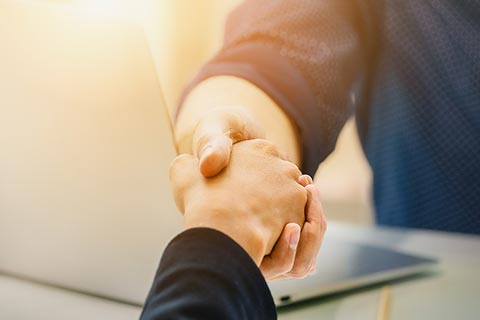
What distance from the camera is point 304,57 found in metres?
0.52

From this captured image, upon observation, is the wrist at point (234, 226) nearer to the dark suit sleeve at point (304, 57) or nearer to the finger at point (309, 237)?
the finger at point (309, 237)

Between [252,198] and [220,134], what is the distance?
5 centimetres

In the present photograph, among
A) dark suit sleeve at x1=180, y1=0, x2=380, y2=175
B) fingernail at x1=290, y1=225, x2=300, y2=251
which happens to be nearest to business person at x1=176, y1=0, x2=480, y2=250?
dark suit sleeve at x1=180, y1=0, x2=380, y2=175

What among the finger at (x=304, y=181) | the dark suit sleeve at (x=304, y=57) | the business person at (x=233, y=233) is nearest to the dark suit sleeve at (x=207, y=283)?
the business person at (x=233, y=233)

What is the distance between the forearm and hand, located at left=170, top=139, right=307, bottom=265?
0.25 ft

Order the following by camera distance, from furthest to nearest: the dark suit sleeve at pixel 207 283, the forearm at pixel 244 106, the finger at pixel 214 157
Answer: the forearm at pixel 244 106 < the finger at pixel 214 157 < the dark suit sleeve at pixel 207 283

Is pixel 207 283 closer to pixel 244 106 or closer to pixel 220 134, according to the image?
pixel 220 134

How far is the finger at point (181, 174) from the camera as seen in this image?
1.09 feet

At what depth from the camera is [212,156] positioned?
32cm

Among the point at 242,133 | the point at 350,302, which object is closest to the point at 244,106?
the point at 242,133

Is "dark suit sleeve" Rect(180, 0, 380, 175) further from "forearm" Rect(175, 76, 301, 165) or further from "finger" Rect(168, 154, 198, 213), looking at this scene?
"finger" Rect(168, 154, 198, 213)

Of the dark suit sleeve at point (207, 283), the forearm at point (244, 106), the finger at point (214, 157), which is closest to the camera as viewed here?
the dark suit sleeve at point (207, 283)

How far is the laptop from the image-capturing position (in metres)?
0.34

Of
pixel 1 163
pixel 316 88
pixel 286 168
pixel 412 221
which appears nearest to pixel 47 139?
pixel 1 163
